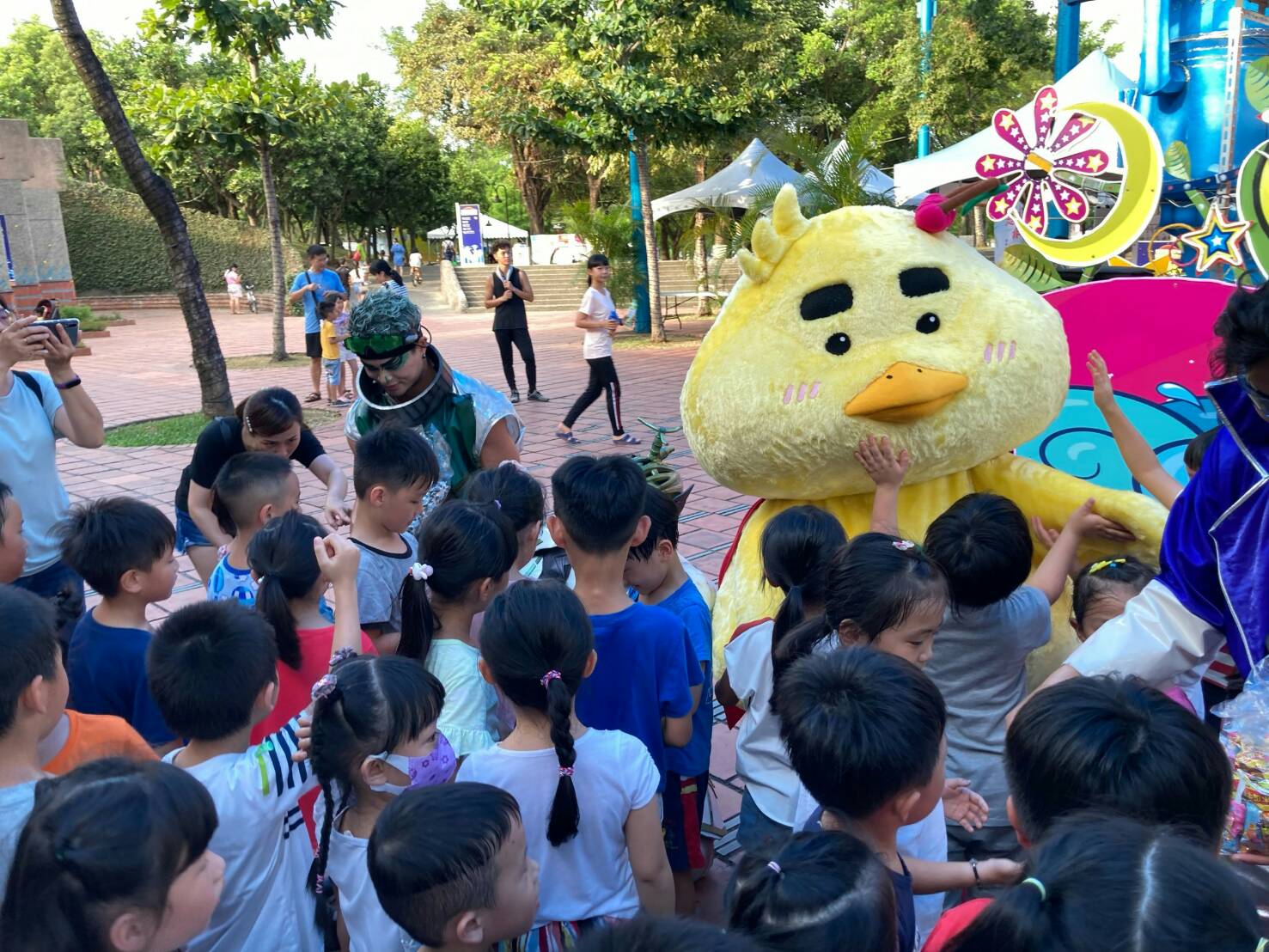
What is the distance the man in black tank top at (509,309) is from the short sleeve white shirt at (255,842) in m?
7.48

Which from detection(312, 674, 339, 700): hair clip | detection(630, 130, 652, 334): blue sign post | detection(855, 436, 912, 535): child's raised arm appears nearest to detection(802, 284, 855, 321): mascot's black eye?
detection(855, 436, 912, 535): child's raised arm

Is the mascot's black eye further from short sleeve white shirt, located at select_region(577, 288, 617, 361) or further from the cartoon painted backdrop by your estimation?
short sleeve white shirt, located at select_region(577, 288, 617, 361)

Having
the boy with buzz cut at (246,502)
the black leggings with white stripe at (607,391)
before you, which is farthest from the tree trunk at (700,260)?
the boy with buzz cut at (246,502)

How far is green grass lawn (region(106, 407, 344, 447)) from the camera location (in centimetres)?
841

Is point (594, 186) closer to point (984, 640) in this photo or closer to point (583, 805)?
point (984, 640)

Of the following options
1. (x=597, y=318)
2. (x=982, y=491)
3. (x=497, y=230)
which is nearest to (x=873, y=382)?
(x=982, y=491)

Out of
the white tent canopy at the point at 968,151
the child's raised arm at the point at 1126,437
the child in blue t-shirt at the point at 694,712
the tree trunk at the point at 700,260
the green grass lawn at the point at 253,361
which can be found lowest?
the child in blue t-shirt at the point at 694,712

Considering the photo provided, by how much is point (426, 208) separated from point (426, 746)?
32.2 meters

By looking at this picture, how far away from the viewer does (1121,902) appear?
0.97 meters

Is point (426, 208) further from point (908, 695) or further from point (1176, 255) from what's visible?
point (908, 695)

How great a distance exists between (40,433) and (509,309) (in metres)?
6.43

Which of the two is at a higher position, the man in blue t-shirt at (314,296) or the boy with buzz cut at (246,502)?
the man in blue t-shirt at (314,296)

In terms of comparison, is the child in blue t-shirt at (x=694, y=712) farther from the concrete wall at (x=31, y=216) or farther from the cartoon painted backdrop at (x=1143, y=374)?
the concrete wall at (x=31, y=216)

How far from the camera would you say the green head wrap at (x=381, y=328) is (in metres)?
3.02
